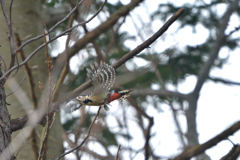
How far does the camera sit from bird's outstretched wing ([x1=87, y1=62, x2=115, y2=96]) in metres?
2.14

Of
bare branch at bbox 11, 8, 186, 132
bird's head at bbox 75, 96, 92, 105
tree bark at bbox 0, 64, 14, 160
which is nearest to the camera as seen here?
tree bark at bbox 0, 64, 14, 160

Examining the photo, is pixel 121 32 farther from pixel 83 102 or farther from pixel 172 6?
pixel 83 102

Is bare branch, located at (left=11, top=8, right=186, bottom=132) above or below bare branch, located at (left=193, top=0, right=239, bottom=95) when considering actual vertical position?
below

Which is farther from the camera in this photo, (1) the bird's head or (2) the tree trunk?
(2) the tree trunk

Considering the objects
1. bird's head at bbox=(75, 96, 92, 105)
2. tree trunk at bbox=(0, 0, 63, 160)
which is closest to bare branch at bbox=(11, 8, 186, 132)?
bird's head at bbox=(75, 96, 92, 105)

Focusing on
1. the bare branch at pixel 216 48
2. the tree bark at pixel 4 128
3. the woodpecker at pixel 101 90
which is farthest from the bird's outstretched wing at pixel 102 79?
the bare branch at pixel 216 48

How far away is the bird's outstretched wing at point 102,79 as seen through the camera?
2143 millimetres

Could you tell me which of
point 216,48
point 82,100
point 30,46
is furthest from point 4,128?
point 216,48

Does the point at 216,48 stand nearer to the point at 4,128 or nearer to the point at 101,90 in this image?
the point at 101,90

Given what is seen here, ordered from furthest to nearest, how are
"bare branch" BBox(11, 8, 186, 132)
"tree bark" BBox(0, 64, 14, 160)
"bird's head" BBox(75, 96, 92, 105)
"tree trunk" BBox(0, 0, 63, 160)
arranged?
"tree trunk" BBox(0, 0, 63, 160) < "bird's head" BBox(75, 96, 92, 105) < "bare branch" BBox(11, 8, 186, 132) < "tree bark" BBox(0, 64, 14, 160)

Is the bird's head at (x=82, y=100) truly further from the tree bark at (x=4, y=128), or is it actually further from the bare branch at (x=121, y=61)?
the tree bark at (x=4, y=128)

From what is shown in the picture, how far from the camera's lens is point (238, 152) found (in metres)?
2.60

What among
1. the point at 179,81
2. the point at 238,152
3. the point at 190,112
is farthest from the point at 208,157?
the point at 179,81

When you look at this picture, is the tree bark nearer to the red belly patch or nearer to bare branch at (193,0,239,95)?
the red belly patch
